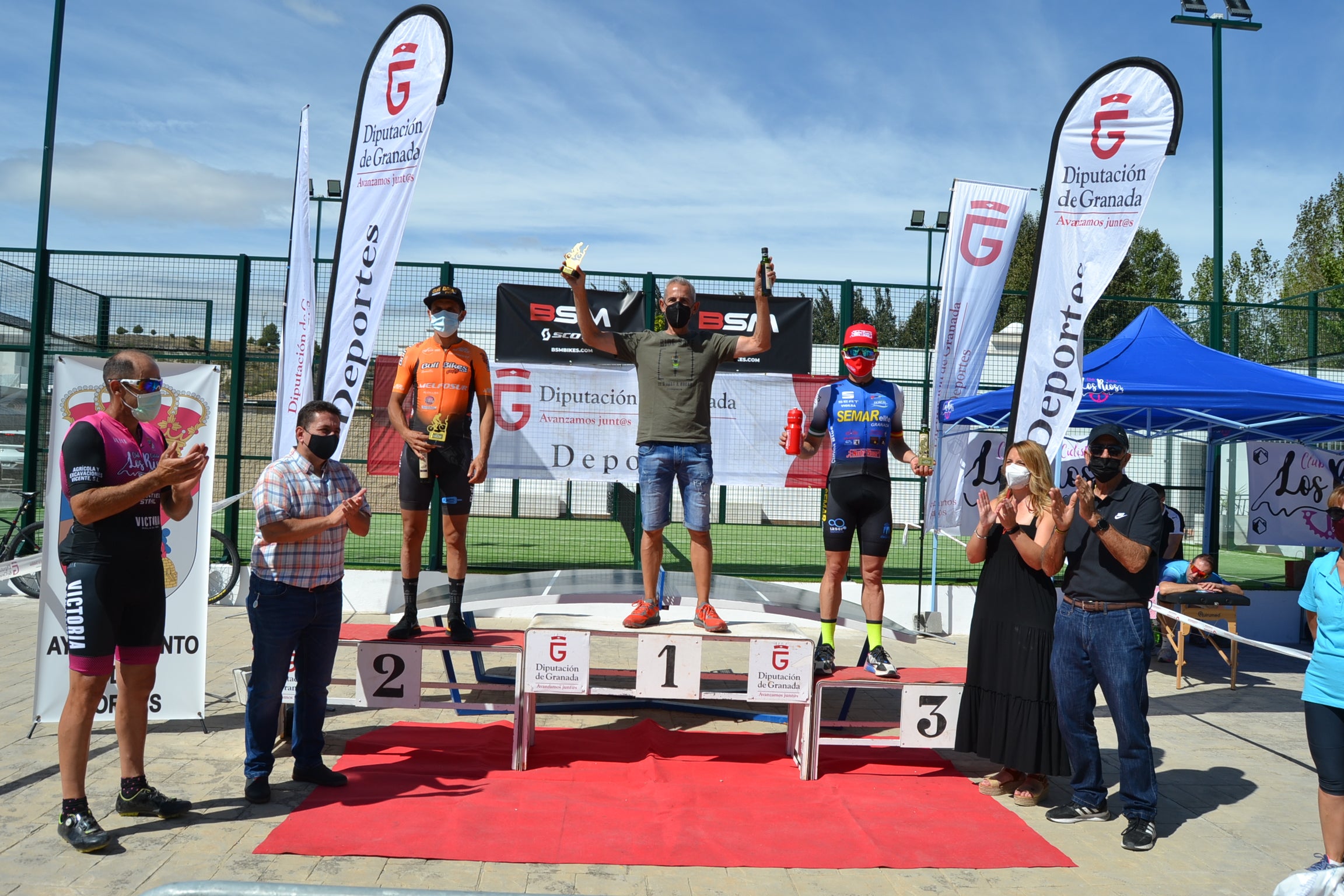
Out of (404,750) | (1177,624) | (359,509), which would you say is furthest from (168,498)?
(1177,624)

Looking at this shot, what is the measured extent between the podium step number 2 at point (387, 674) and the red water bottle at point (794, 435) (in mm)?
2338

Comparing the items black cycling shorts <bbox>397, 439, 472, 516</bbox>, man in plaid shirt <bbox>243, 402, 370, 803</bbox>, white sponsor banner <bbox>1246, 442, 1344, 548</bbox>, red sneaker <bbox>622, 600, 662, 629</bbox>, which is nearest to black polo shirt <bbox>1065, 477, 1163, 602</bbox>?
red sneaker <bbox>622, 600, 662, 629</bbox>

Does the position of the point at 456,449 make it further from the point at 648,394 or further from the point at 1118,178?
the point at 1118,178

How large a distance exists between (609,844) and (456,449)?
2.33 meters

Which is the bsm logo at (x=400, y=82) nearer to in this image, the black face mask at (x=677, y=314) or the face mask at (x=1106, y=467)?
the black face mask at (x=677, y=314)

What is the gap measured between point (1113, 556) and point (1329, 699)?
99 centimetres

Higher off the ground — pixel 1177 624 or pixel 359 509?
pixel 359 509

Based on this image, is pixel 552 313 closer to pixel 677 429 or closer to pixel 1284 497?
pixel 677 429

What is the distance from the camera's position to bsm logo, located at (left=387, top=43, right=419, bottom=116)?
5.66 metres

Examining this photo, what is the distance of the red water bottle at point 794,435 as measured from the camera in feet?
17.7

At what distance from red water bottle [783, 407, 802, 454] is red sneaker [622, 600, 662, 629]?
116 centimetres

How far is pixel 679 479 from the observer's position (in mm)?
5480

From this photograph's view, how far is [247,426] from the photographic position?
998cm

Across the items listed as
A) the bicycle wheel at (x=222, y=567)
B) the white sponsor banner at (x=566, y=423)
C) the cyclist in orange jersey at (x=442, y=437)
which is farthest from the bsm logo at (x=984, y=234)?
the bicycle wheel at (x=222, y=567)
